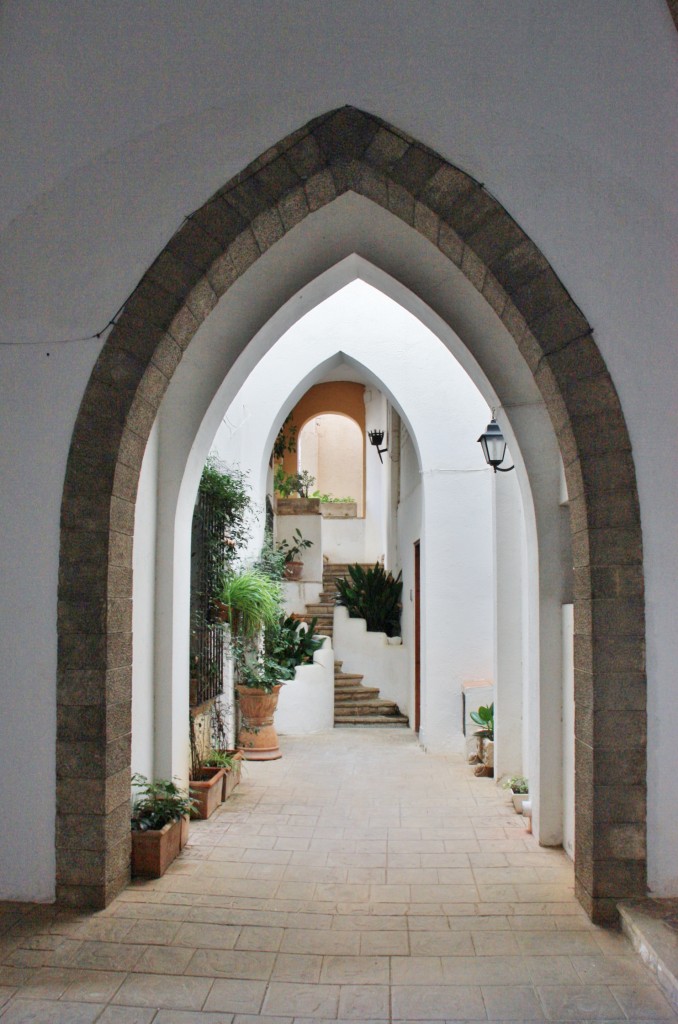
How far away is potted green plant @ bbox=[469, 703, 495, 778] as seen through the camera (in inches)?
256

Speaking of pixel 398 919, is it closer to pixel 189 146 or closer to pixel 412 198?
pixel 412 198

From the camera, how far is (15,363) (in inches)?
146

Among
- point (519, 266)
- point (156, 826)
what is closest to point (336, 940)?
point (156, 826)

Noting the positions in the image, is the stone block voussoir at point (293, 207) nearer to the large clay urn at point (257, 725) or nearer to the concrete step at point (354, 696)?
the large clay urn at point (257, 725)

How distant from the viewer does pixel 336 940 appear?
3.36m

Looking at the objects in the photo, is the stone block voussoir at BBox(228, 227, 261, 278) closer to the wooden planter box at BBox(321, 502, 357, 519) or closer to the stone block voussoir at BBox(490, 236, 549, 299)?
the stone block voussoir at BBox(490, 236, 549, 299)

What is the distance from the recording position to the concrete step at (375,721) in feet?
30.4

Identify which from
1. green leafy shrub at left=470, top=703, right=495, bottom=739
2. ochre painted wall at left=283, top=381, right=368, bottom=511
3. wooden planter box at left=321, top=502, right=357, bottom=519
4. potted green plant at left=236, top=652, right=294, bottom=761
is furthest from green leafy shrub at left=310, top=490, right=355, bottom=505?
green leafy shrub at left=470, top=703, right=495, bottom=739

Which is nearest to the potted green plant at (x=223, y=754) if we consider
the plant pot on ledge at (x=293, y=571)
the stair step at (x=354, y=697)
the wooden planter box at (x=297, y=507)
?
the stair step at (x=354, y=697)

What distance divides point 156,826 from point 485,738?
336cm

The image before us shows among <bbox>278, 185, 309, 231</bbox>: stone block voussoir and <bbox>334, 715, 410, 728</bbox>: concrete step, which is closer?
<bbox>278, 185, 309, 231</bbox>: stone block voussoir

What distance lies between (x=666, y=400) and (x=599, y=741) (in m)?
1.43

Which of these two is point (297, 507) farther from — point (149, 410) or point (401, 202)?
point (401, 202)

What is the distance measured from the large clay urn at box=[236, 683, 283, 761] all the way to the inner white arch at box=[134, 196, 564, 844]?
221 centimetres
